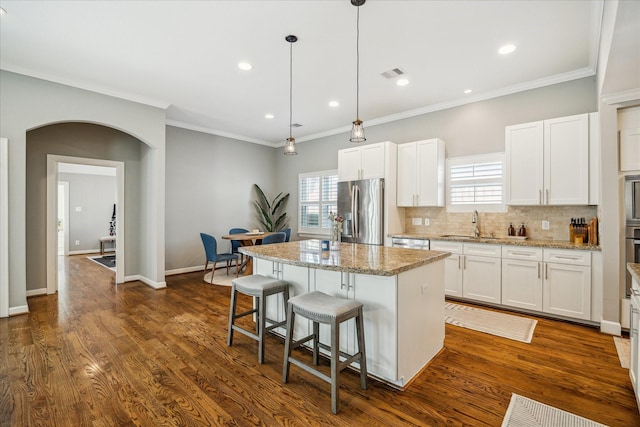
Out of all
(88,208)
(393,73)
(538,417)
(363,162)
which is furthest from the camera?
(88,208)

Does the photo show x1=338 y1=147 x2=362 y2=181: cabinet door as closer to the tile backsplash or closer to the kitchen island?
the tile backsplash

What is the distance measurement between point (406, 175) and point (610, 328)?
9.92 feet

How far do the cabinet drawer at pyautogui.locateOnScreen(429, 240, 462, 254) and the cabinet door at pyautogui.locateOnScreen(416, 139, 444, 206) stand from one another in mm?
649

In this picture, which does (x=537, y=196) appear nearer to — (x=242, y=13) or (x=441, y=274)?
(x=441, y=274)

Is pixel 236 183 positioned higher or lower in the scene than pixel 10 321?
higher

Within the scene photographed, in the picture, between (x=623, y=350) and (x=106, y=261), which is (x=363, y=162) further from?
(x=106, y=261)

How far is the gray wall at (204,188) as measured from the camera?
600 centimetres

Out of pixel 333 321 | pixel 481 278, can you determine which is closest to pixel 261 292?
pixel 333 321

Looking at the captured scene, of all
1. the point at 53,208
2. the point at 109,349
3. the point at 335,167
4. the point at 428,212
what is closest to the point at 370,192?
the point at 428,212

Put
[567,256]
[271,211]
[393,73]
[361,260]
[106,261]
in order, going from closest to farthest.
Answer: [361,260] < [567,256] < [393,73] < [271,211] < [106,261]

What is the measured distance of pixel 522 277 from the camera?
3689mm

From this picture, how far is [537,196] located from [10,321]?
6.51 meters

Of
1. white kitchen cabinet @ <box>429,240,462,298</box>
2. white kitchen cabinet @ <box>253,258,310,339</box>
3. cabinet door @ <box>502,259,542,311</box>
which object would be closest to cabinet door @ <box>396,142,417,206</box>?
white kitchen cabinet @ <box>429,240,462,298</box>

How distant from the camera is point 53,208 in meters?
4.67
